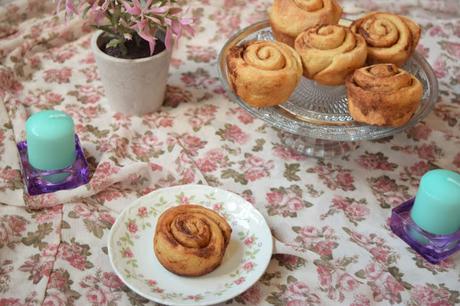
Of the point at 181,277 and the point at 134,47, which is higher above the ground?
the point at 134,47

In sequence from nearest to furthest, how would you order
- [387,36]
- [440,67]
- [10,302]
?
[10,302], [387,36], [440,67]

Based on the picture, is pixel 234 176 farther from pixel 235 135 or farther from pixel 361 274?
pixel 361 274

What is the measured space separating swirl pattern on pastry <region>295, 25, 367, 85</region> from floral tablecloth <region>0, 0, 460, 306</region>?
15 centimetres

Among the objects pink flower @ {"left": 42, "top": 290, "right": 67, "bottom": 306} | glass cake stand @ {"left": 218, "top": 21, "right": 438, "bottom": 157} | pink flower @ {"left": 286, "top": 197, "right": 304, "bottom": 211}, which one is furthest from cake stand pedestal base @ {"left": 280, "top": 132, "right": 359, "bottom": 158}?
A: pink flower @ {"left": 42, "top": 290, "right": 67, "bottom": 306}

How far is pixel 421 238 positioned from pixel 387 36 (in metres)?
0.31

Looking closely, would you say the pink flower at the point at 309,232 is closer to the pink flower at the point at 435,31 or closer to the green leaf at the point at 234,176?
the green leaf at the point at 234,176

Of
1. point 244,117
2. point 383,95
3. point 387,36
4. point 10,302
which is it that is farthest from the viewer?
point 244,117

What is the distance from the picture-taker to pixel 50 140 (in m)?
0.85

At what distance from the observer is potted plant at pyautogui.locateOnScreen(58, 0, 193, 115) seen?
90cm

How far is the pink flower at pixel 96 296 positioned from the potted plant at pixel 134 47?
1.14ft

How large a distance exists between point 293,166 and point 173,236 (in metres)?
0.28

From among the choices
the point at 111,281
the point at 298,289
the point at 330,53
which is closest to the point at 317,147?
the point at 330,53

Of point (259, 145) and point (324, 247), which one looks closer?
point (324, 247)

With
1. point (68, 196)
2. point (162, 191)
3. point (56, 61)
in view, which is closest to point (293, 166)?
point (162, 191)
